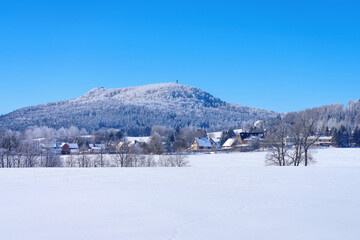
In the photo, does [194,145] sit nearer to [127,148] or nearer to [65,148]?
[65,148]

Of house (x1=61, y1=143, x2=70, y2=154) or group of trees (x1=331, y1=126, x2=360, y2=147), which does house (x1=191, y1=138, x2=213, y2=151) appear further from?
house (x1=61, y1=143, x2=70, y2=154)

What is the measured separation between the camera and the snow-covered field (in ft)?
27.5

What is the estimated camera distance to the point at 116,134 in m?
111

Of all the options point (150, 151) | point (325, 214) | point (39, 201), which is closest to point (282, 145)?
point (325, 214)

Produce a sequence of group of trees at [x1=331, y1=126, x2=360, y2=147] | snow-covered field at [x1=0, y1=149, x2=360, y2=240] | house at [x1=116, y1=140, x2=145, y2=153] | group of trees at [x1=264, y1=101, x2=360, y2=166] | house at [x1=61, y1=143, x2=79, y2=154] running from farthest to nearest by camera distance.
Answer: group of trees at [x1=331, y1=126, x2=360, y2=147] → house at [x1=61, y1=143, x2=79, y2=154] → house at [x1=116, y1=140, x2=145, y2=153] → group of trees at [x1=264, y1=101, x2=360, y2=166] → snow-covered field at [x1=0, y1=149, x2=360, y2=240]

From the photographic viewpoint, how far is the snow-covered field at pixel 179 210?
330 inches

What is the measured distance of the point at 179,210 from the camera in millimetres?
10711

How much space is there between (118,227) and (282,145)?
2866cm

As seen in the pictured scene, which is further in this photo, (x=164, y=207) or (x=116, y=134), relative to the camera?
(x=116, y=134)

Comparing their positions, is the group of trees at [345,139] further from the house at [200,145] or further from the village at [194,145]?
the house at [200,145]

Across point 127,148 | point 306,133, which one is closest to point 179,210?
point 306,133

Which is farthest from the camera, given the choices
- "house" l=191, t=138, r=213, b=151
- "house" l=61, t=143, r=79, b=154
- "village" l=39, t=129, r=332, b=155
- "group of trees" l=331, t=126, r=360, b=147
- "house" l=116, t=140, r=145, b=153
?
"house" l=191, t=138, r=213, b=151

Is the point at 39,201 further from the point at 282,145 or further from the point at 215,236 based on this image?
the point at 282,145

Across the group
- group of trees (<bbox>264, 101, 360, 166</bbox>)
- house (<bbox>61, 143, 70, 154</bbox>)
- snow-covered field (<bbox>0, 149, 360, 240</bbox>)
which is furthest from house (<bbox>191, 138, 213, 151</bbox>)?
snow-covered field (<bbox>0, 149, 360, 240</bbox>)
